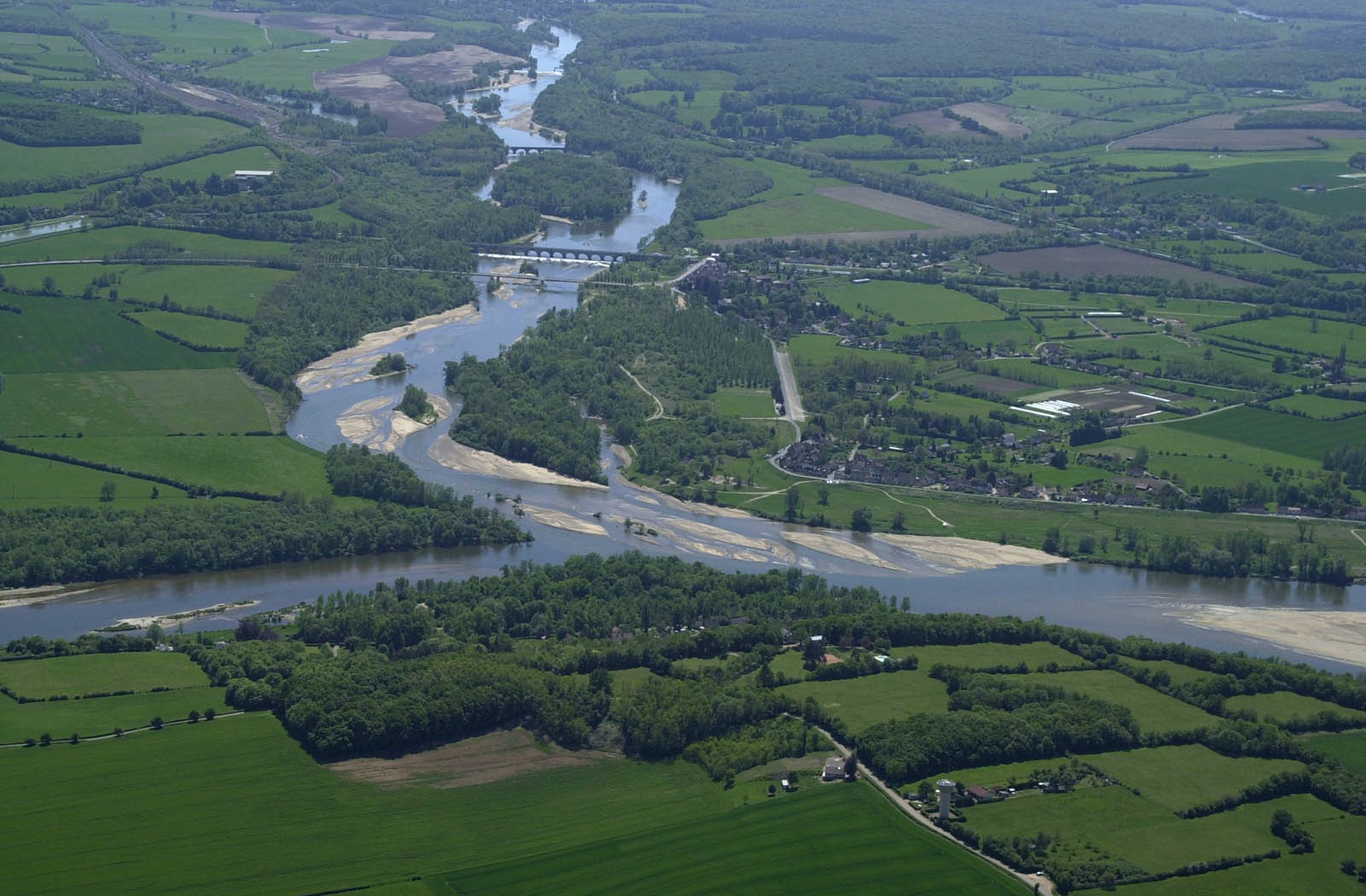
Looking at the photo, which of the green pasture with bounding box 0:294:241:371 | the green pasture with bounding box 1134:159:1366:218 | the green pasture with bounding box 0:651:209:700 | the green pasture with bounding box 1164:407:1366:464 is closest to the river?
the green pasture with bounding box 0:651:209:700

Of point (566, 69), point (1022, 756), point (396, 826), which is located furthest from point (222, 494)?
point (566, 69)

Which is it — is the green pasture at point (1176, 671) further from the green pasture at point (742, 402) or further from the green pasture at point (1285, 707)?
the green pasture at point (742, 402)

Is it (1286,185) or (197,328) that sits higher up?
(1286,185)

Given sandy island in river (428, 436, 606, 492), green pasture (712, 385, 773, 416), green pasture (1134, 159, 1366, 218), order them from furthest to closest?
green pasture (1134, 159, 1366, 218), green pasture (712, 385, 773, 416), sandy island in river (428, 436, 606, 492)

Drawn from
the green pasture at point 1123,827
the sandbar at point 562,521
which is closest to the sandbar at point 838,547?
the sandbar at point 562,521

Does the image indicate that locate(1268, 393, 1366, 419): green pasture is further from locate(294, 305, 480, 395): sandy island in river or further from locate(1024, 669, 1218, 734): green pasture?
locate(294, 305, 480, 395): sandy island in river

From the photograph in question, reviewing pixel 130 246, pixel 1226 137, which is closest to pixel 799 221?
pixel 130 246

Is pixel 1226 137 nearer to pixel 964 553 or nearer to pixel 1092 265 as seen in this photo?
pixel 1092 265
